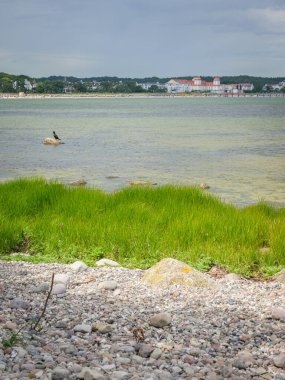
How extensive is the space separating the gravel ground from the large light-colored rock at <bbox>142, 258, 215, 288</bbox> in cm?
15

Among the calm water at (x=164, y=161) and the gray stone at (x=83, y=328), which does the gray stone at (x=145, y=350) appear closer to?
the gray stone at (x=83, y=328)

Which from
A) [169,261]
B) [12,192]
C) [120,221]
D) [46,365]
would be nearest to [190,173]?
[12,192]

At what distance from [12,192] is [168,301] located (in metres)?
8.96

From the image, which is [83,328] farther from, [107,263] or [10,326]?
[107,263]

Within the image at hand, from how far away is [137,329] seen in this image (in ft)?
19.8

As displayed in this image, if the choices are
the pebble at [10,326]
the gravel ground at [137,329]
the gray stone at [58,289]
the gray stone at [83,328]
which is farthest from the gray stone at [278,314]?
the pebble at [10,326]

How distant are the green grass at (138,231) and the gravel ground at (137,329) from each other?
58.1 inches

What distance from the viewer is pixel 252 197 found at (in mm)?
20531

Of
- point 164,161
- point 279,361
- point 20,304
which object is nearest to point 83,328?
point 20,304

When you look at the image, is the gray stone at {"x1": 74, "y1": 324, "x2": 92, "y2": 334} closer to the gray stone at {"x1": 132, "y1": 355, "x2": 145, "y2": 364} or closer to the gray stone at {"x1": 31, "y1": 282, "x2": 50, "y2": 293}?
the gray stone at {"x1": 132, "y1": 355, "x2": 145, "y2": 364}

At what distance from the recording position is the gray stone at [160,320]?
251 inches

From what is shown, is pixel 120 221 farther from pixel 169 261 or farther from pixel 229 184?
pixel 229 184

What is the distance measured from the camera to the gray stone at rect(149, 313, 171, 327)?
20.9 ft

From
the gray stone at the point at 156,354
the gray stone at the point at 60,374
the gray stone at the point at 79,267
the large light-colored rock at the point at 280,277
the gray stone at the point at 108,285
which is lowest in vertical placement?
the large light-colored rock at the point at 280,277
